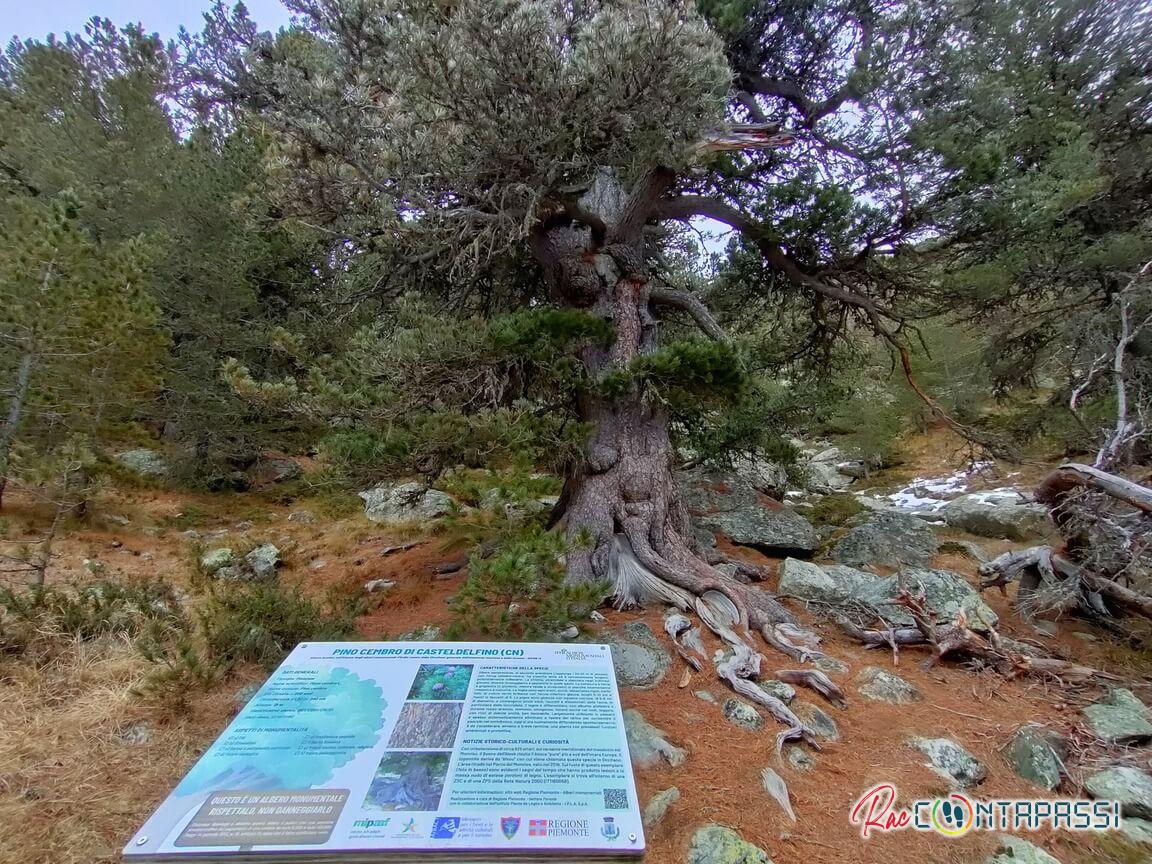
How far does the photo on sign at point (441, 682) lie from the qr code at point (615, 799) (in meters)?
0.88

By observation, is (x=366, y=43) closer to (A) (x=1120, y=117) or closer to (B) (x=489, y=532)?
(B) (x=489, y=532)

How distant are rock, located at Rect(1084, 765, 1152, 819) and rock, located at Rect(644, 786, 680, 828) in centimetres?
232

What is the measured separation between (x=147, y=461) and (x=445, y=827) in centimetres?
1359

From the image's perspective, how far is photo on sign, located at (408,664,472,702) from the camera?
2.75 metres

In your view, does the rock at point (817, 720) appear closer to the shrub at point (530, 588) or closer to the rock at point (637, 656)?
the rock at point (637, 656)

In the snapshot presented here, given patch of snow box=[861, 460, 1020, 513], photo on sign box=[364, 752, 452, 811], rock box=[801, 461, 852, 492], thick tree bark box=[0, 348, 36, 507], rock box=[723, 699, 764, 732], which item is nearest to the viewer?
photo on sign box=[364, 752, 452, 811]

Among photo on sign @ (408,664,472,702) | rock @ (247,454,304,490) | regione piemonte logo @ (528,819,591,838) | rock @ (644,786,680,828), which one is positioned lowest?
rock @ (644,786,680,828)

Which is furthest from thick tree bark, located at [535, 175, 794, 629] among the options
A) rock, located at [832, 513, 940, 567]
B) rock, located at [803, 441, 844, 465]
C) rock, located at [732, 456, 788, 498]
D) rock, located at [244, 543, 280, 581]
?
rock, located at [803, 441, 844, 465]

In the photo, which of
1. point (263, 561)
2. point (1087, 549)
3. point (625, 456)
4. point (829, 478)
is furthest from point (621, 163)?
point (829, 478)

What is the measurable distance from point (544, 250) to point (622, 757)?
17.7ft

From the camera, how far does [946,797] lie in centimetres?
295

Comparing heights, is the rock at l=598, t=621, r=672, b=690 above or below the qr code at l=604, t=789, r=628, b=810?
below

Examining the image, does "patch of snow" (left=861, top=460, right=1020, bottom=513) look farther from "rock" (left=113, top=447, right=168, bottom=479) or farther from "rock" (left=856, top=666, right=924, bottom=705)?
"rock" (left=113, top=447, right=168, bottom=479)

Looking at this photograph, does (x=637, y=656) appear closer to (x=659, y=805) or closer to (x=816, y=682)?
(x=816, y=682)
